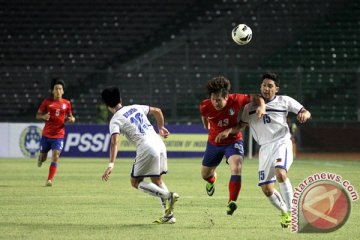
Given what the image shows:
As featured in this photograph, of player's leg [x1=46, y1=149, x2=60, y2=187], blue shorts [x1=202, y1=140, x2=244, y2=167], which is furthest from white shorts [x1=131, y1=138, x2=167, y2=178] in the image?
player's leg [x1=46, y1=149, x2=60, y2=187]

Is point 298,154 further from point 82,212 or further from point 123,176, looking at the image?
point 82,212

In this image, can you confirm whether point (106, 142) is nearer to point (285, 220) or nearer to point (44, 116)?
point (44, 116)

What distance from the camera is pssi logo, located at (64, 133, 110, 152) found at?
3044cm

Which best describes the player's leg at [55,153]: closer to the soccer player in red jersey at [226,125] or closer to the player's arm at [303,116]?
the soccer player in red jersey at [226,125]

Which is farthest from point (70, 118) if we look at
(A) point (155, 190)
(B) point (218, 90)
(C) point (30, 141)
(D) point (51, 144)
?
(C) point (30, 141)

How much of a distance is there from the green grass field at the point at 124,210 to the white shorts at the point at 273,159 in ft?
2.12

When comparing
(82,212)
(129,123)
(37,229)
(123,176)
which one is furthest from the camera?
(123,176)

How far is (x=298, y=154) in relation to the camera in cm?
3281

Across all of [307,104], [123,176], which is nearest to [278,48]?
[307,104]

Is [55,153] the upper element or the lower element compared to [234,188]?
lower

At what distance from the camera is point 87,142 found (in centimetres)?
3055

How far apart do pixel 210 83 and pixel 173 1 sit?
26.8 metres

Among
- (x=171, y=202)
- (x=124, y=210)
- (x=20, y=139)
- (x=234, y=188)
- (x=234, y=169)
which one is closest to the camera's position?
(x=171, y=202)

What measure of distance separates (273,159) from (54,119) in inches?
357
